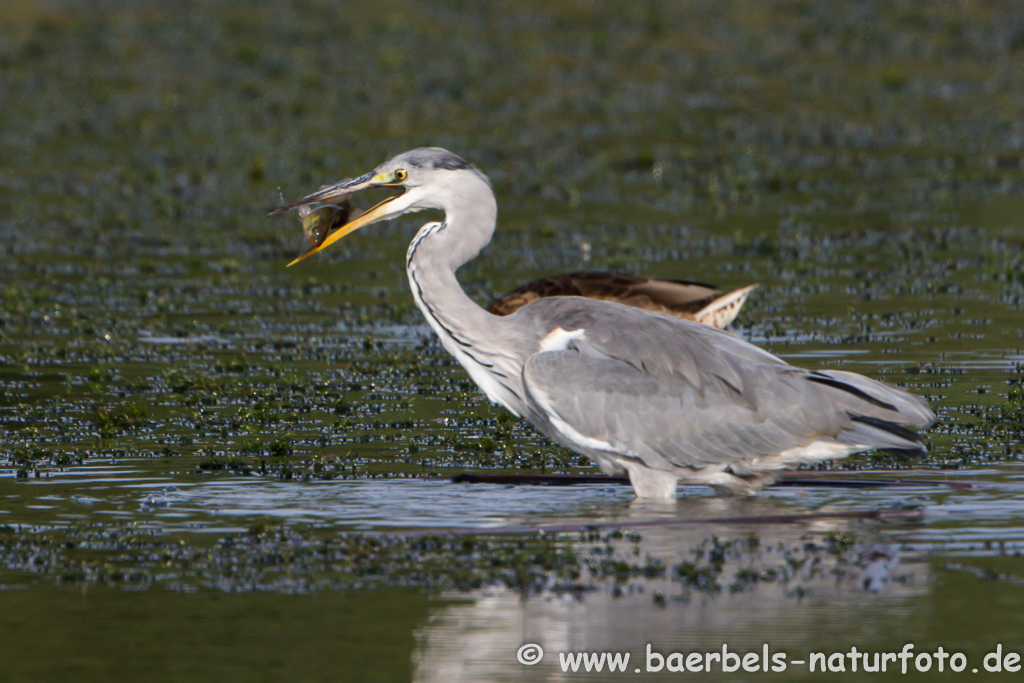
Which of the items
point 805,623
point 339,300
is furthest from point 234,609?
point 339,300

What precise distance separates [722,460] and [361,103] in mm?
20865

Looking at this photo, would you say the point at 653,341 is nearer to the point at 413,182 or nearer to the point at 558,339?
the point at 558,339

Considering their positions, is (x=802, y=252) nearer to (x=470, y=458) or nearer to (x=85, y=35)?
(x=470, y=458)

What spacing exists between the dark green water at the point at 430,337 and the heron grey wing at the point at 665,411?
0.35m

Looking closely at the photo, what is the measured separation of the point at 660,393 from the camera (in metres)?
8.87

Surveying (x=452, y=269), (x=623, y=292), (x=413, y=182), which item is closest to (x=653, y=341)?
(x=452, y=269)

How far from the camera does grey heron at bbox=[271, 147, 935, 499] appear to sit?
28.7ft

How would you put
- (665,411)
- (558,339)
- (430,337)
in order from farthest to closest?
(430,337) < (558,339) < (665,411)

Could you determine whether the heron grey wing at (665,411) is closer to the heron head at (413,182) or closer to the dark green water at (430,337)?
the dark green water at (430,337)

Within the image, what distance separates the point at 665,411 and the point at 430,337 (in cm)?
542

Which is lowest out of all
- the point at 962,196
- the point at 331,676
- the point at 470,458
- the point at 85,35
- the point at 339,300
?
the point at 331,676

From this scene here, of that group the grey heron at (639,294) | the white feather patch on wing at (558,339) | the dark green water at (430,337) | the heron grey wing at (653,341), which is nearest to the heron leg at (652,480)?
the dark green water at (430,337)

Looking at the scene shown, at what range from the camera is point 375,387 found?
39.1ft

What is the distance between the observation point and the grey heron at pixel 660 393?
8.74 m
